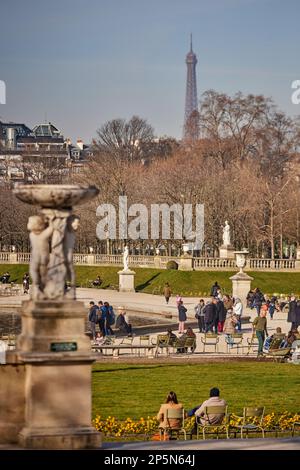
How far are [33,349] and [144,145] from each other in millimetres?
112249

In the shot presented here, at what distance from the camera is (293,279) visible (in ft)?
243

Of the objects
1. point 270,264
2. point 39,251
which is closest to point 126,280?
point 270,264

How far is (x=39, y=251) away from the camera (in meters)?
16.8

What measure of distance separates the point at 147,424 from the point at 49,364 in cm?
604

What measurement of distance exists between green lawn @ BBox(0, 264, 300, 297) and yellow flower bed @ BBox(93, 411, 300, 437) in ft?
155

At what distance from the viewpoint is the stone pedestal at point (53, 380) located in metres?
16.3

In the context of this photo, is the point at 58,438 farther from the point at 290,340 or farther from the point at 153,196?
the point at 153,196

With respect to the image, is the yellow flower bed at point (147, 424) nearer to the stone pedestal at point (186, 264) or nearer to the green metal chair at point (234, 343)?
the green metal chair at point (234, 343)

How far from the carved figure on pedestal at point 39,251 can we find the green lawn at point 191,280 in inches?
2107

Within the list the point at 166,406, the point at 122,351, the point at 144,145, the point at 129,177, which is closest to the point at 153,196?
the point at 129,177

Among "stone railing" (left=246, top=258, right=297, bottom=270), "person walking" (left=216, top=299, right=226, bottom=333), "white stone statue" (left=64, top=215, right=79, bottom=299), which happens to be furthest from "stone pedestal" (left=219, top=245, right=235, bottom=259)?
"white stone statue" (left=64, top=215, right=79, bottom=299)

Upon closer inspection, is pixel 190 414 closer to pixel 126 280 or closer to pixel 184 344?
pixel 184 344

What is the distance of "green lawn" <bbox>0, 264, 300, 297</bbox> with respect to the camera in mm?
71875

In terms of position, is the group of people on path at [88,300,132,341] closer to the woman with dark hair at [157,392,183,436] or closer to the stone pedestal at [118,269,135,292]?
the woman with dark hair at [157,392,183,436]
